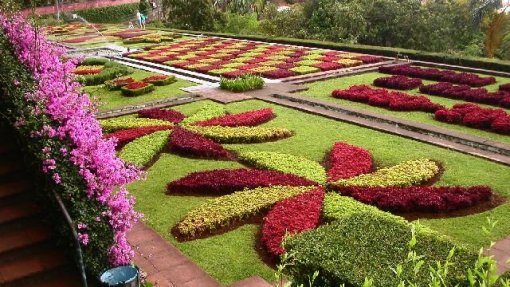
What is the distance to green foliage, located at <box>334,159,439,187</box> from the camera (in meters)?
6.82

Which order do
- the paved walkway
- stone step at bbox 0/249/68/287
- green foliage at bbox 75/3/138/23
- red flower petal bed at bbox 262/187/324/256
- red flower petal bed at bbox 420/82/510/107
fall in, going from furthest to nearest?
1. green foliage at bbox 75/3/138/23
2. the paved walkway
3. red flower petal bed at bbox 420/82/510/107
4. red flower petal bed at bbox 262/187/324/256
5. stone step at bbox 0/249/68/287

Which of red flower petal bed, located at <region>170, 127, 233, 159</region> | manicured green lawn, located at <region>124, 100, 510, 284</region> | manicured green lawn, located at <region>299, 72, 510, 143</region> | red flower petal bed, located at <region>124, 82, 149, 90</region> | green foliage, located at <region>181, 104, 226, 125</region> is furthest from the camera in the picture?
red flower petal bed, located at <region>124, 82, 149, 90</region>

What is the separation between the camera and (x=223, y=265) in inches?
202

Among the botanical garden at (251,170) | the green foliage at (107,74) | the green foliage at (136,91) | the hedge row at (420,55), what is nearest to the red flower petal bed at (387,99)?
the botanical garden at (251,170)

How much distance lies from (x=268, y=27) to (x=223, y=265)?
75.5ft

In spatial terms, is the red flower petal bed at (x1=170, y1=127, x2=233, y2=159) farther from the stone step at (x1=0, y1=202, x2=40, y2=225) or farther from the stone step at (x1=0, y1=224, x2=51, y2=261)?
the stone step at (x1=0, y1=224, x2=51, y2=261)

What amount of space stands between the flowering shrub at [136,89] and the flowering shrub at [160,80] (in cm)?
55

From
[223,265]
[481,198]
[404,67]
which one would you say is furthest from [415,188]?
[404,67]

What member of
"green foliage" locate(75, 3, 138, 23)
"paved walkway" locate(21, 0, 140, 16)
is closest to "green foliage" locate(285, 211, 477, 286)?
"paved walkway" locate(21, 0, 140, 16)

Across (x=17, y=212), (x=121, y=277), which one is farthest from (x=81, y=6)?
(x=121, y=277)

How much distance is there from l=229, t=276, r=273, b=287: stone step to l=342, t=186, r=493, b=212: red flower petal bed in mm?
2122

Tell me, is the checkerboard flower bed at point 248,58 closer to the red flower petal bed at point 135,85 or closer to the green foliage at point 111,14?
the red flower petal bed at point 135,85

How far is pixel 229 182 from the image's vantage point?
Result: 696 centimetres

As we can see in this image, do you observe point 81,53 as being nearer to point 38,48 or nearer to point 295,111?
point 295,111
